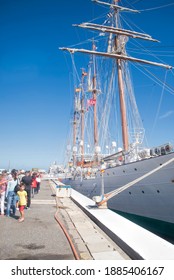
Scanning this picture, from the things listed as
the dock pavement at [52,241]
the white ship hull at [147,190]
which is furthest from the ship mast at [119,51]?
the dock pavement at [52,241]

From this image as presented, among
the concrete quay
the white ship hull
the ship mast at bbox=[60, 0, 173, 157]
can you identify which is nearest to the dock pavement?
the concrete quay

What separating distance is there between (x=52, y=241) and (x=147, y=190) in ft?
25.0

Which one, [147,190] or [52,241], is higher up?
[147,190]

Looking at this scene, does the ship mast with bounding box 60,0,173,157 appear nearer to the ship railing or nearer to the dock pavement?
the ship railing

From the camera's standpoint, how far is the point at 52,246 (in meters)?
4.61

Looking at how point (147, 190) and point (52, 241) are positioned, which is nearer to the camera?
point (52, 241)

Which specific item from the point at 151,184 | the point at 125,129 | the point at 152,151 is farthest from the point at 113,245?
the point at 125,129

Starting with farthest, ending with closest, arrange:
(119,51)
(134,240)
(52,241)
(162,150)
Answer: (119,51)
(162,150)
(52,241)
(134,240)

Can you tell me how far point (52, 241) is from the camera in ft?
16.2

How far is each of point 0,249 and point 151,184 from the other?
8.40 m

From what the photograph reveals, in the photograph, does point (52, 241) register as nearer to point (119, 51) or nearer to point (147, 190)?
point (147, 190)

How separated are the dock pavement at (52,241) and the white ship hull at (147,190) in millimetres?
4795

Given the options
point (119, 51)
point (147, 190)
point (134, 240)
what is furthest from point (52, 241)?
point (119, 51)

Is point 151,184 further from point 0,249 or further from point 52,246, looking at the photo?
point 0,249
